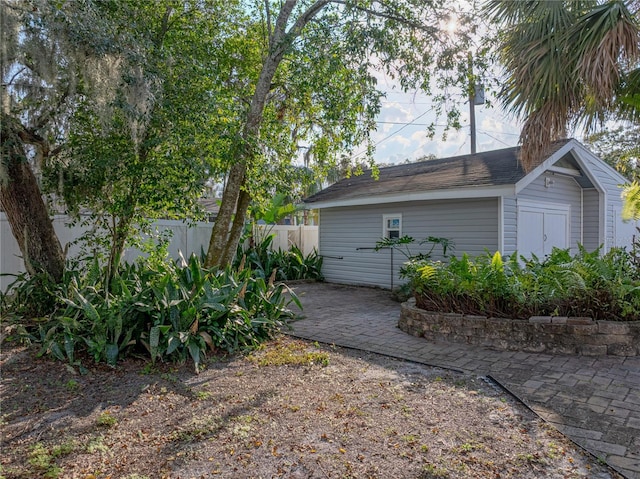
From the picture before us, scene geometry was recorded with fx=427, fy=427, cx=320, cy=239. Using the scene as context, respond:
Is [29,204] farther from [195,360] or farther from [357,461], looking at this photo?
[357,461]

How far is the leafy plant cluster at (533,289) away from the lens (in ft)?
16.5

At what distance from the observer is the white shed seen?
8594 mm

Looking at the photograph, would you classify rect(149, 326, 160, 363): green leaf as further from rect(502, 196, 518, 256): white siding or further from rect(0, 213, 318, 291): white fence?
rect(502, 196, 518, 256): white siding

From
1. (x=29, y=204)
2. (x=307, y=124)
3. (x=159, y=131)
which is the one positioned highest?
(x=307, y=124)

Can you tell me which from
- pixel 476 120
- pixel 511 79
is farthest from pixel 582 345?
pixel 476 120

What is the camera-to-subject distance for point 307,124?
7340mm

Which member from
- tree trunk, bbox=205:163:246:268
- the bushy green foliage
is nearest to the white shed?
the bushy green foliage

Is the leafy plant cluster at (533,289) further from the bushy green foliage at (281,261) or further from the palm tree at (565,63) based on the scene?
the bushy green foliage at (281,261)

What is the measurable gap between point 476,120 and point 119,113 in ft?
53.6

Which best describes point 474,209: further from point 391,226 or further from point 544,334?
point 544,334

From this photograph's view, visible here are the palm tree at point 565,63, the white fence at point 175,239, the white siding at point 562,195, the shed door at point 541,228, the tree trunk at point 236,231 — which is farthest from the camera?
the white siding at point 562,195

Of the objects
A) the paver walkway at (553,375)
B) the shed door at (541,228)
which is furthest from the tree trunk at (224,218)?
the shed door at (541,228)

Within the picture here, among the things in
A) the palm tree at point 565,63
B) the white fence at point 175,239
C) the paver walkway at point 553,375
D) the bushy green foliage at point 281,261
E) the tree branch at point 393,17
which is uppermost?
the tree branch at point 393,17

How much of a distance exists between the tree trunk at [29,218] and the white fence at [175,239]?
0.25m
